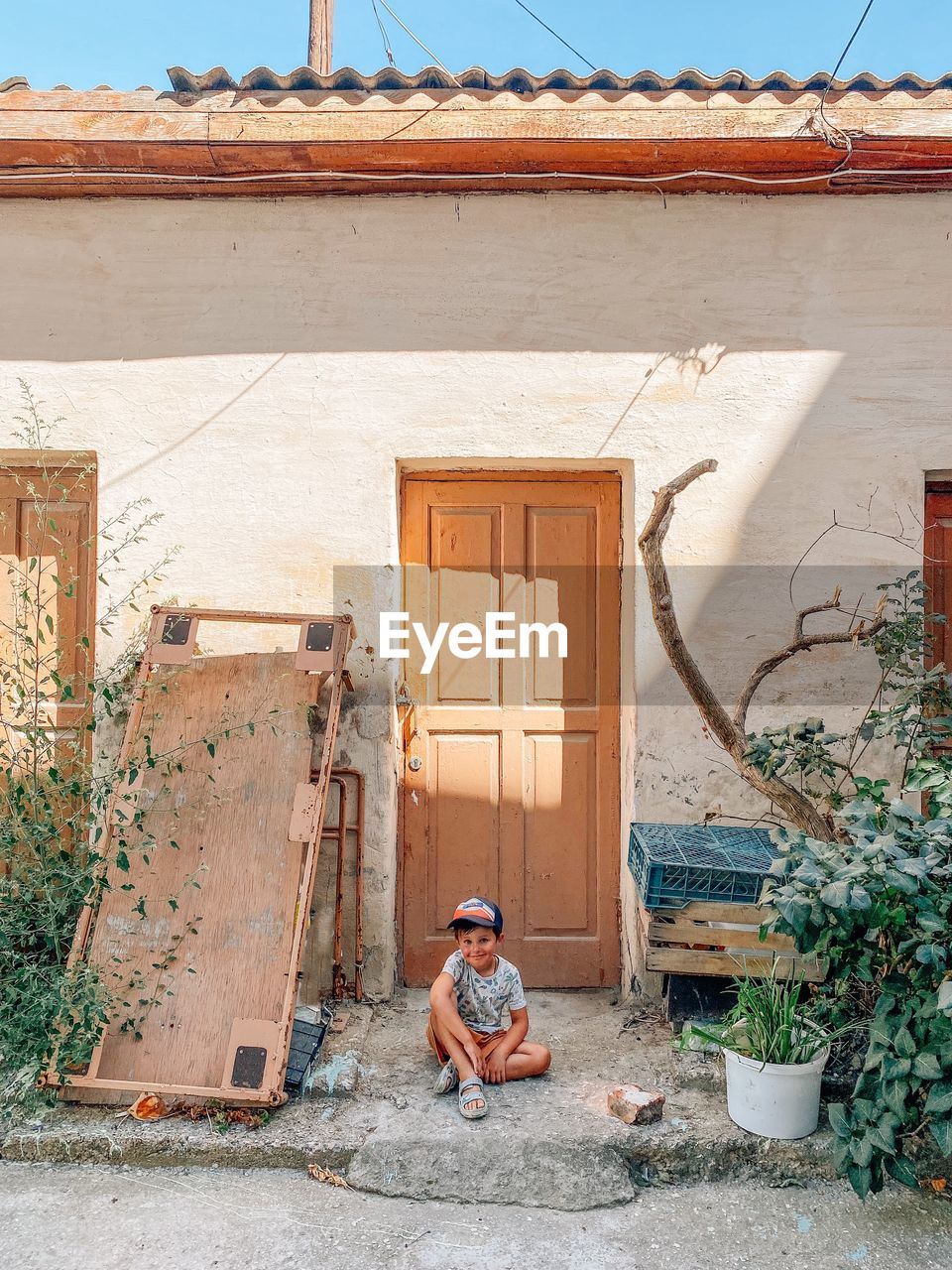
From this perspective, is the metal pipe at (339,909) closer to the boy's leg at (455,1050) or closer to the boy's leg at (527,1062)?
the boy's leg at (455,1050)

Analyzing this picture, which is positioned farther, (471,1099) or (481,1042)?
(481,1042)

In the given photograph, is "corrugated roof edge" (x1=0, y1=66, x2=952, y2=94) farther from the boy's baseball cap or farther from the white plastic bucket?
the white plastic bucket

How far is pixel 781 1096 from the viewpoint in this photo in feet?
9.75

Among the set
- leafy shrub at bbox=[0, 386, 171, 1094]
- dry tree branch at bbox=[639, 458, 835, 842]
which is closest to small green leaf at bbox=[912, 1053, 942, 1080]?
dry tree branch at bbox=[639, 458, 835, 842]

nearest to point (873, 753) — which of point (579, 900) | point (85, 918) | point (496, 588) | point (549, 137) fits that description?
point (579, 900)

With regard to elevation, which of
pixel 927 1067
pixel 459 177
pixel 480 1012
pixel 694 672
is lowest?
pixel 480 1012

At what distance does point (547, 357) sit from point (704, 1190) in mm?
3232

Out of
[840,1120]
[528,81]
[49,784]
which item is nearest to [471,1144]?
Result: [840,1120]

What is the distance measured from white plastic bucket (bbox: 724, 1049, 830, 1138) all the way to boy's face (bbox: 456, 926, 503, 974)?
3.05 feet

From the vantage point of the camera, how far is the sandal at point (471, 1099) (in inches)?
122

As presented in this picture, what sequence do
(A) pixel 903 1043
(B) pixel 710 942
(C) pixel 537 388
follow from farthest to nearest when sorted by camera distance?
(C) pixel 537 388 < (B) pixel 710 942 < (A) pixel 903 1043

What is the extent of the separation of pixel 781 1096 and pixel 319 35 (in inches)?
248

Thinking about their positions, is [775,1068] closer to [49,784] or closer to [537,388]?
[537,388]

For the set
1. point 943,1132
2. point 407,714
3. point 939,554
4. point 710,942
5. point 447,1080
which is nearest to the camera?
point 943,1132
